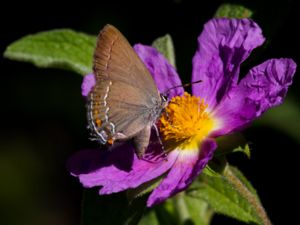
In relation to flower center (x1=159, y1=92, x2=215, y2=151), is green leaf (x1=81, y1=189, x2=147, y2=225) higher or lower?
lower

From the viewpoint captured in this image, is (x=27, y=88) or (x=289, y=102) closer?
(x=289, y=102)

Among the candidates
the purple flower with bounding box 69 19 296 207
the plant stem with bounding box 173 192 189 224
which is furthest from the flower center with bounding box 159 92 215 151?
the plant stem with bounding box 173 192 189 224

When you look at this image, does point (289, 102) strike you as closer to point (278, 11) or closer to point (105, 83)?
point (278, 11)

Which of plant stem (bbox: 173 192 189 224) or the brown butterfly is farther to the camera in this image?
plant stem (bbox: 173 192 189 224)

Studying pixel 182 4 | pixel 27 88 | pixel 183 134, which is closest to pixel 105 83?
pixel 183 134

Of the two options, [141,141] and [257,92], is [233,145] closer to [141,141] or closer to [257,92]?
[257,92]

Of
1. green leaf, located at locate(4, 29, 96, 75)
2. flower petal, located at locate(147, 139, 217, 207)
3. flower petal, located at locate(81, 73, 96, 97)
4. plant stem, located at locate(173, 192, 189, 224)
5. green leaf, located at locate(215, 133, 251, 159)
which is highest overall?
green leaf, located at locate(4, 29, 96, 75)

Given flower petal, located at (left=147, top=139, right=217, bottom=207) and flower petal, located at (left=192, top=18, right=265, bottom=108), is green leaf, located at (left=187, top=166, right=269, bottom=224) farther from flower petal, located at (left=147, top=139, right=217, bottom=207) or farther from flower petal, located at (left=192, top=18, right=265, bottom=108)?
flower petal, located at (left=192, top=18, right=265, bottom=108)
